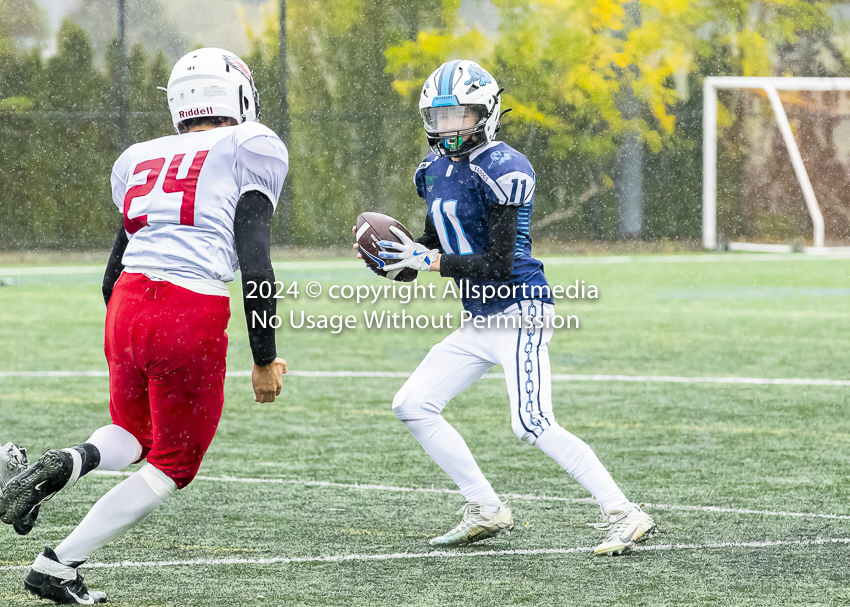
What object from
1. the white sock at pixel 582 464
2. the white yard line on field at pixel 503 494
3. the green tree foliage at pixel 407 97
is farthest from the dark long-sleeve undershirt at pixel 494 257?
the green tree foliage at pixel 407 97

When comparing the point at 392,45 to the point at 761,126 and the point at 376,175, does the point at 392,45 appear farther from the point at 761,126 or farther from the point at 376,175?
the point at 761,126

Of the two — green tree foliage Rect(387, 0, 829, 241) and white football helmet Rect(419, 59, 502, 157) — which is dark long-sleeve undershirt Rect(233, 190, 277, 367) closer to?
white football helmet Rect(419, 59, 502, 157)

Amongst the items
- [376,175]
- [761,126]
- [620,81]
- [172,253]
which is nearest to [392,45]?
[376,175]

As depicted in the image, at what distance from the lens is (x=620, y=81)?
2570 cm

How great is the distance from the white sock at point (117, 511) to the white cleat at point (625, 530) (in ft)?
5.19

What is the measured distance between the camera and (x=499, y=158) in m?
4.32

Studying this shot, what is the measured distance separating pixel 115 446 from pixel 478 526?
1418mm

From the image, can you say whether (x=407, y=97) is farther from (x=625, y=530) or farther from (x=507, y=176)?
(x=625, y=530)

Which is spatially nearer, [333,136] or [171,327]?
[171,327]

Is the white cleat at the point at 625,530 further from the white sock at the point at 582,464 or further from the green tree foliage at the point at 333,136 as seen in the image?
the green tree foliage at the point at 333,136

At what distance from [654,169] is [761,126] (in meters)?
2.28

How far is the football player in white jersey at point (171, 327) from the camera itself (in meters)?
3.46

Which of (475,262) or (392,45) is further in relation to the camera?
(392,45)

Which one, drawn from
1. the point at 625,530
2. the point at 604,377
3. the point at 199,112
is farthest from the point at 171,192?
the point at 604,377
